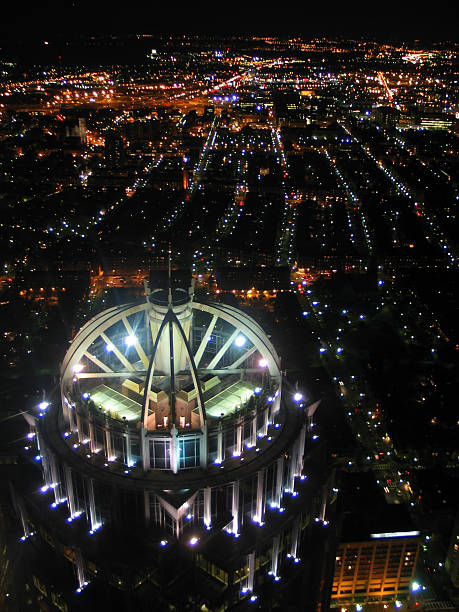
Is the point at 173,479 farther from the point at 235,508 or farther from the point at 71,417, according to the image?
the point at 71,417

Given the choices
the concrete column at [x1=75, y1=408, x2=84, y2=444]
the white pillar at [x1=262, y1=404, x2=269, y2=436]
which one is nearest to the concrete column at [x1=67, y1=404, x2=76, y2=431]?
the concrete column at [x1=75, y1=408, x2=84, y2=444]

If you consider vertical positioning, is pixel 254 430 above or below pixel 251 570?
above

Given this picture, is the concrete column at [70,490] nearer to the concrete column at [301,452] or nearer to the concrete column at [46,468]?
the concrete column at [46,468]

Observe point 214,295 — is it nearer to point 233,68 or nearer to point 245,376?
point 245,376

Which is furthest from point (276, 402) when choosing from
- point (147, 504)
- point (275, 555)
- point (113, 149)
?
point (113, 149)

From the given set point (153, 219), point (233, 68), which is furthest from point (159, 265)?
point (233, 68)

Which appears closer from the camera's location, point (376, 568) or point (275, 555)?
point (275, 555)
